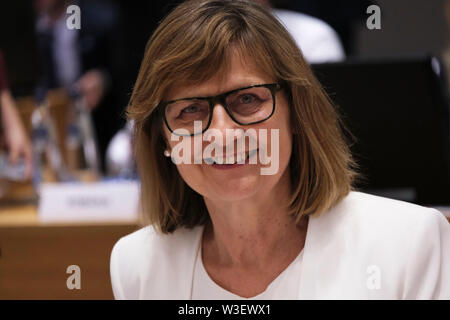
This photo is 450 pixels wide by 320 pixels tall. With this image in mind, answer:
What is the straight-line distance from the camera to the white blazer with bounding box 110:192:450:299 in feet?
3.61

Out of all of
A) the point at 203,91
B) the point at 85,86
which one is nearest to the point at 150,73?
the point at 203,91

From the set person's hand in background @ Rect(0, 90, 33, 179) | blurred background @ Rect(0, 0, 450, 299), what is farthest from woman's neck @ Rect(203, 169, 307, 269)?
person's hand in background @ Rect(0, 90, 33, 179)

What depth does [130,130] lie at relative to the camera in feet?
4.76

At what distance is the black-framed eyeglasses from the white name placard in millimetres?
737

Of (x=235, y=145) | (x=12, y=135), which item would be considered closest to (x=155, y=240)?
(x=235, y=145)

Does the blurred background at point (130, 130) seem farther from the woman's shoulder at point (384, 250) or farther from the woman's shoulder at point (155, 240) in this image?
the woman's shoulder at point (384, 250)

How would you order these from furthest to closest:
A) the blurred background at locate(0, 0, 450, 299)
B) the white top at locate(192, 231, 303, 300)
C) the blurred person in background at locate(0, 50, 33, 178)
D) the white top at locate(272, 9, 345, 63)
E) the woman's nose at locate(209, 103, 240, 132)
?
the white top at locate(272, 9, 345, 63) < the blurred person in background at locate(0, 50, 33, 178) < the blurred background at locate(0, 0, 450, 299) < the white top at locate(192, 231, 303, 300) < the woman's nose at locate(209, 103, 240, 132)

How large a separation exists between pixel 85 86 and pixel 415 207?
3.17 metres

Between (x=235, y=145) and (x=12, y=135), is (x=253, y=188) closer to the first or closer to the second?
(x=235, y=145)

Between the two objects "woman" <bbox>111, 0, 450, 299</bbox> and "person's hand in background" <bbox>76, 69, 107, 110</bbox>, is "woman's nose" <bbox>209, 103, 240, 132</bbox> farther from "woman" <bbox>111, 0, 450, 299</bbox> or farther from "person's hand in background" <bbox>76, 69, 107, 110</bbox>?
"person's hand in background" <bbox>76, 69, 107, 110</bbox>

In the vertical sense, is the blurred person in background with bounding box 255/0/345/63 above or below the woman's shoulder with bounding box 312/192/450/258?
above

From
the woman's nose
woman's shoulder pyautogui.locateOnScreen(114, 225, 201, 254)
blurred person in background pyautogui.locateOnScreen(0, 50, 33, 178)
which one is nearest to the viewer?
the woman's nose

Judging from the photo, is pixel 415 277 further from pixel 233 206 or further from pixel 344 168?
pixel 233 206
